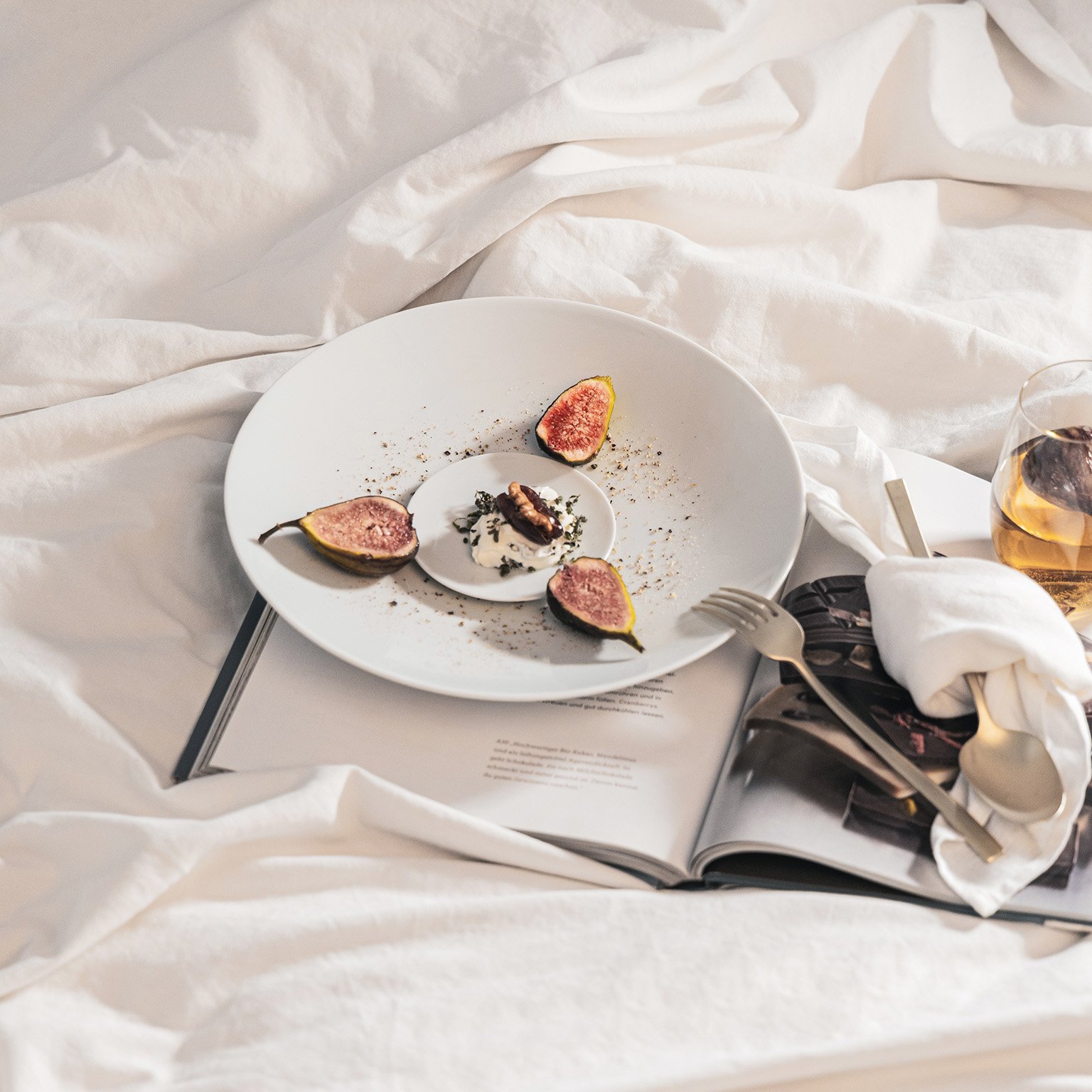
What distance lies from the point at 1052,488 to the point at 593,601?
510 millimetres

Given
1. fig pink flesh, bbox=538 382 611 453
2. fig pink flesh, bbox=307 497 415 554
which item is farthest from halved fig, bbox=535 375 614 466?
fig pink flesh, bbox=307 497 415 554

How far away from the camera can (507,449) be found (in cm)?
144

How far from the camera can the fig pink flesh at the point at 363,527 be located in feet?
3.90

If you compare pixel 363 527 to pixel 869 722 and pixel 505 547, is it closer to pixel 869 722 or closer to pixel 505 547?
pixel 505 547

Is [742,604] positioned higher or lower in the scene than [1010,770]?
higher

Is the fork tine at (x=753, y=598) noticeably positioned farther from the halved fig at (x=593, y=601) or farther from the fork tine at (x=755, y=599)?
the halved fig at (x=593, y=601)

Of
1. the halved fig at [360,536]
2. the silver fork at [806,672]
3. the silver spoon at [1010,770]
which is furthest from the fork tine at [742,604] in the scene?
the halved fig at [360,536]

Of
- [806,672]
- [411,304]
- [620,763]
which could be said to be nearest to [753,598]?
[806,672]

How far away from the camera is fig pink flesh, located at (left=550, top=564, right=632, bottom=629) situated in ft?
3.72

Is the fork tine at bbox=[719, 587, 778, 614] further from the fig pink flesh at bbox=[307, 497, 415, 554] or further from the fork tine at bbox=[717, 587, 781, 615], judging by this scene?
the fig pink flesh at bbox=[307, 497, 415, 554]

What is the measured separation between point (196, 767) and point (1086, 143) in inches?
66.5

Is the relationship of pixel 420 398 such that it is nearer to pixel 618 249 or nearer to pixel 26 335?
pixel 618 249

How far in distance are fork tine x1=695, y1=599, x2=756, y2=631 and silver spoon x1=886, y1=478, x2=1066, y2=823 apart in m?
0.22

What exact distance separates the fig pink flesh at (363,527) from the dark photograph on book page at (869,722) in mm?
437
